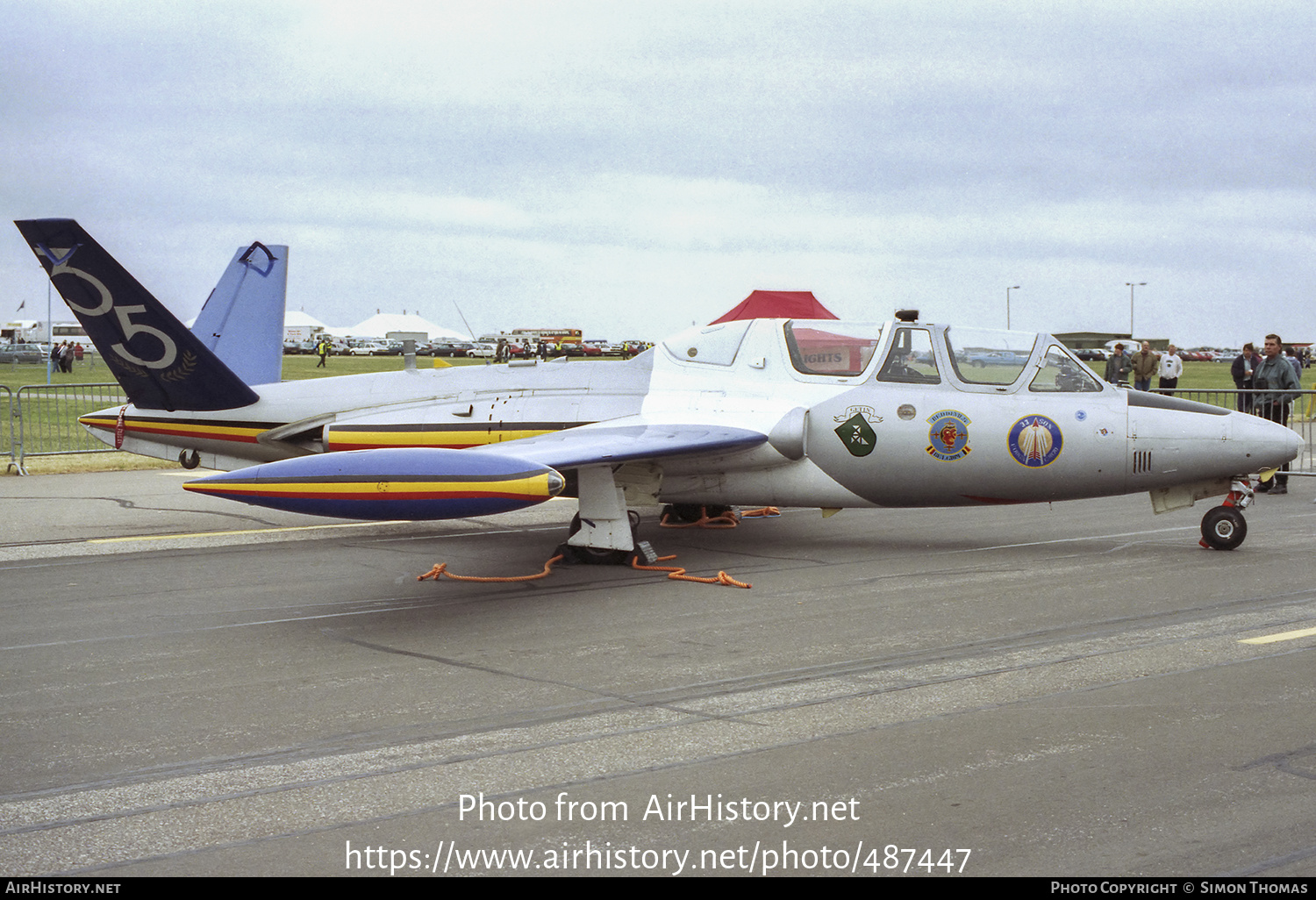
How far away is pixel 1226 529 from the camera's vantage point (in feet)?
37.3

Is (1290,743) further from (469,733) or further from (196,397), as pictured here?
(196,397)

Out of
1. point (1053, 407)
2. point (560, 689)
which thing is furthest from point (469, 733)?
point (1053, 407)

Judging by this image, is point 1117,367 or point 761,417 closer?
point 761,417

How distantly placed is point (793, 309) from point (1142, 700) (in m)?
21.8

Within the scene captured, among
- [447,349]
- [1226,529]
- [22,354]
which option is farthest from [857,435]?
[447,349]

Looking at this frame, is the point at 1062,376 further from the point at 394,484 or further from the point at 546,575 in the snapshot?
the point at 394,484

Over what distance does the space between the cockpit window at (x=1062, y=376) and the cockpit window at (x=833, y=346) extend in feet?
5.23

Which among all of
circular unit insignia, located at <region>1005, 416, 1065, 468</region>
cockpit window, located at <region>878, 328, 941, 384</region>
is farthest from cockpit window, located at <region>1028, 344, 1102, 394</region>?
cockpit window, located at <region>878, 328, 941, 384</region>

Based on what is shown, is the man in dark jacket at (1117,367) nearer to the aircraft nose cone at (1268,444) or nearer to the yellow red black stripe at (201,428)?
the aircraft nose cone at (1268,444)

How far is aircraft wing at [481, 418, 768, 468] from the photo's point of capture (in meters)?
10.1

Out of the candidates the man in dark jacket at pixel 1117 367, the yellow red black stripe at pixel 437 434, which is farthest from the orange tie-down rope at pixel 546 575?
the man in dark jacket at pixel 1117 367

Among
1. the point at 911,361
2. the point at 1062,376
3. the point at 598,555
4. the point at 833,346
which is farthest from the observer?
the point at 833,346

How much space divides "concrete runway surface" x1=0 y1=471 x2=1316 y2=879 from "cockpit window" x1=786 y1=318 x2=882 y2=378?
186cm

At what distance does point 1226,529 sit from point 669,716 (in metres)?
7.59
